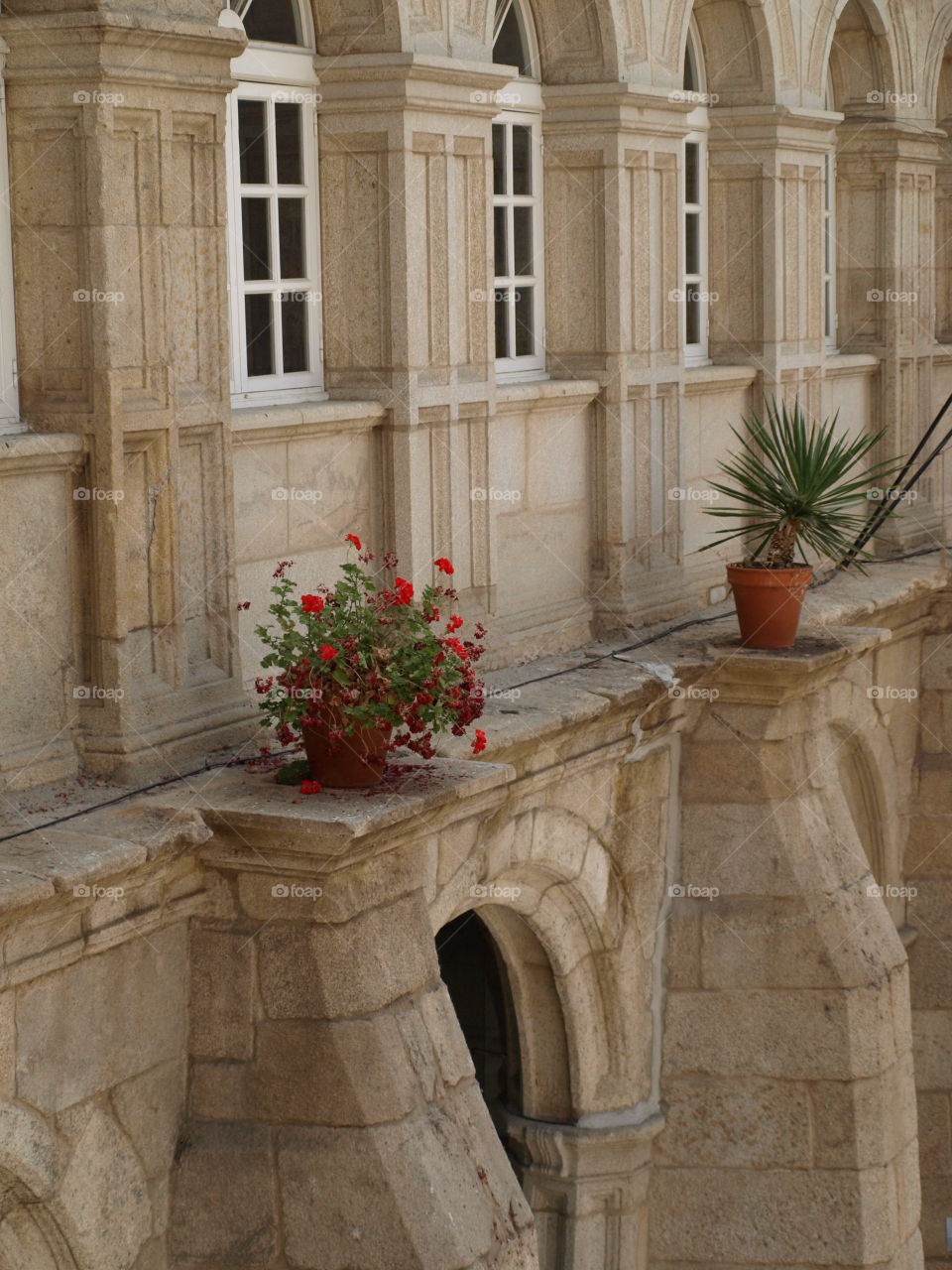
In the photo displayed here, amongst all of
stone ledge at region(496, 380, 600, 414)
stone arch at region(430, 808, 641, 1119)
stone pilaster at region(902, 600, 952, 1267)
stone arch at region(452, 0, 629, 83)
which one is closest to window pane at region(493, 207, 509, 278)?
stone ledge at region(496, 380, 600, 414)

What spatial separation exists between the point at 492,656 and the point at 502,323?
1.39 m

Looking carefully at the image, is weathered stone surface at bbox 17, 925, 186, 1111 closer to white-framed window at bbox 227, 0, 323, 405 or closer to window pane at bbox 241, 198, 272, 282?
white-framed window at bbox 227, 0, 323, 405

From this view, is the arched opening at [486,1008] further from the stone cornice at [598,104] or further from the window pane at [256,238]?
the stone cornice at [598,104]

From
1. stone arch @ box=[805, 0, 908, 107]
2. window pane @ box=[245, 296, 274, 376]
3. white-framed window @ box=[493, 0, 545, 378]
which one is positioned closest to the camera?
window pane @ box=[245, 296, 274, 376]

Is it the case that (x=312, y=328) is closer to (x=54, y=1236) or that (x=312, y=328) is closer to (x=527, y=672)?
(x=527, y=672)

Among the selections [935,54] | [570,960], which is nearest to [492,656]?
[570,960]

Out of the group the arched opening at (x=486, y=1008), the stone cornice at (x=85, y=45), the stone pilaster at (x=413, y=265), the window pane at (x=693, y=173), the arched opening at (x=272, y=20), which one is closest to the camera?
the stone cornice at (x=85, y=45)

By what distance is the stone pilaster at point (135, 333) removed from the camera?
6016 mm

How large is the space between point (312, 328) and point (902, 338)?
5.43 m

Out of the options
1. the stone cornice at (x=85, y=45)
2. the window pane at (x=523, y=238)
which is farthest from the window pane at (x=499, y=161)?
the stone cornice at (x=85, y=45)

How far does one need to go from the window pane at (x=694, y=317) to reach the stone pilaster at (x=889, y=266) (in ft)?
6.32

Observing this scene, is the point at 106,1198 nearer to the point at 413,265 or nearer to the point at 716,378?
the point at 413,265

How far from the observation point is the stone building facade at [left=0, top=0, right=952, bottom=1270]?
20.0 feet

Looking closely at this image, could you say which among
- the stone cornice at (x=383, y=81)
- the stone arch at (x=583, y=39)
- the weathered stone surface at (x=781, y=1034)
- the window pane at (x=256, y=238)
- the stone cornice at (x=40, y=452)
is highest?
the stone arch at (x=583, y=39)
